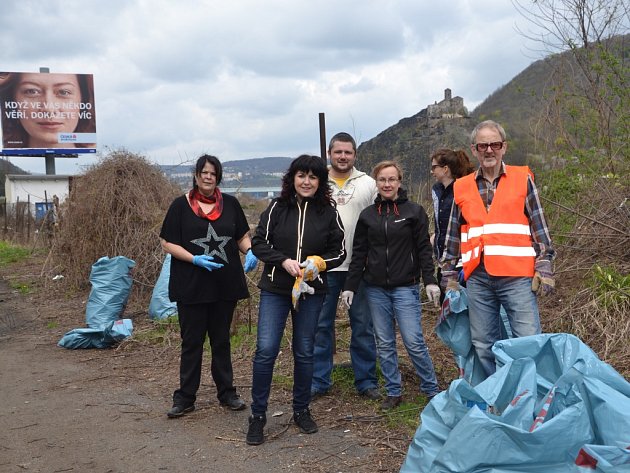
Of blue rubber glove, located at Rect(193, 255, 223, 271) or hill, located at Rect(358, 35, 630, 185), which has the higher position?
hill, located at Rect(358, 35, 630, 185)

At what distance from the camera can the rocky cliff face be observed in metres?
10.2

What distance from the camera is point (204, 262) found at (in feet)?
14.5

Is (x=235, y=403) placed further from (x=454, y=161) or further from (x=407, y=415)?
(x=454, y=161)

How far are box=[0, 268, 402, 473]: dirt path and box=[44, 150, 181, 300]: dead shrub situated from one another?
306cm

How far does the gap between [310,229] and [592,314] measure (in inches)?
111

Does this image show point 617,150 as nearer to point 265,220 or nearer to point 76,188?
point 265,220

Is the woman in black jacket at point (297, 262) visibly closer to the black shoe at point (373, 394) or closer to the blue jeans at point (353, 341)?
the blue jeans at point (353, 341)

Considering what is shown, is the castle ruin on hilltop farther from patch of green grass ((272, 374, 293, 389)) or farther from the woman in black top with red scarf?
the woman in black top with red scarf

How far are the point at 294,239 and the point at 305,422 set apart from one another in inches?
46.6

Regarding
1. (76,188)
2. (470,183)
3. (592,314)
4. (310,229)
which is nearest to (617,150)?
(592,314)

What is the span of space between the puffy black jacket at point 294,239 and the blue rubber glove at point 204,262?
459 mm

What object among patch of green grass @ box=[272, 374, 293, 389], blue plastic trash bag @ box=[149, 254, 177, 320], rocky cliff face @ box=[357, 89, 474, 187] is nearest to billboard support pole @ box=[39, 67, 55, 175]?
rocky cliff face @ box=[357, 89, 474, 187]

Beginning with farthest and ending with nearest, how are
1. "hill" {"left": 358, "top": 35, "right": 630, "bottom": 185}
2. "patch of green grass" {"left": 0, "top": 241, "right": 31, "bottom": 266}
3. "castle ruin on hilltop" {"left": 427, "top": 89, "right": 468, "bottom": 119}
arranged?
"patch of green grass" {"left": 0, "top": 241, "right": 31, "bottom": 266} < "castle ruin on hilltop" {"left": 427, "top": 89, "right": 468, "bottom": 119} < "hill" {"left": 358, "top": 35, "right": 630, "bottom": 185}

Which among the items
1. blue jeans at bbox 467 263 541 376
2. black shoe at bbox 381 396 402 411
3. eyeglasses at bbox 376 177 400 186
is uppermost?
eyeglasses at bbox 376 177 400 186
